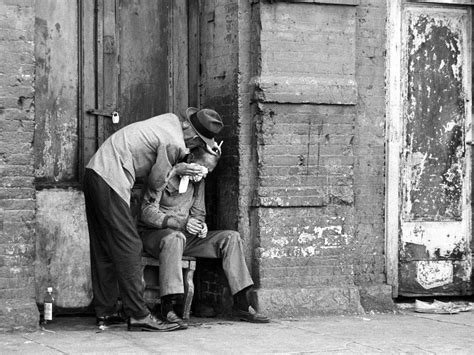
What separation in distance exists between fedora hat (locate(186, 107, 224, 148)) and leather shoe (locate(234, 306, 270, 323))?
1.38 meters

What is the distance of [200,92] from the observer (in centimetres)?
850

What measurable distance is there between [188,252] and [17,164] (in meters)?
1.59

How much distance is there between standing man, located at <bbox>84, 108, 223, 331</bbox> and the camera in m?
7.13

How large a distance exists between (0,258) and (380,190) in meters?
3.39

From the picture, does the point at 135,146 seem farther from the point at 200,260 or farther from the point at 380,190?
the point at 380,190

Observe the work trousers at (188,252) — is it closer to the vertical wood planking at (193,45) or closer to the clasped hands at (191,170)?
the clasped hands at (191,170)

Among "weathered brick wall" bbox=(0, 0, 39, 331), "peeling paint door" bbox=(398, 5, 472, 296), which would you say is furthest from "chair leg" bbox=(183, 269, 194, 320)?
"peeling paint door" bbox=(398, 5, 472, 296)

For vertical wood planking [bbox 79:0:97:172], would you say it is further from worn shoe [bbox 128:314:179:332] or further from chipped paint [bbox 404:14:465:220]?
chipped paint [bbox 404:14:465:220]

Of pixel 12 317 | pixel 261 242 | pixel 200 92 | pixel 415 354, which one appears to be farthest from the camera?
pixel 200 92

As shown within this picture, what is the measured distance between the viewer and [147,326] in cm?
714

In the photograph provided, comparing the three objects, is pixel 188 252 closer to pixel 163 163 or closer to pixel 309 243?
pixel 163 163

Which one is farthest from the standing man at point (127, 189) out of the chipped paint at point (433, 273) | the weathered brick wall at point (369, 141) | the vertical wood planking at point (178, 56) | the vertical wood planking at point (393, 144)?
the chipped paint at point (433, 273)

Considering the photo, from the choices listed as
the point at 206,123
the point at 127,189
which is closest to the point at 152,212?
the point at 127,189

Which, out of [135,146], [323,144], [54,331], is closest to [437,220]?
[323,144]
